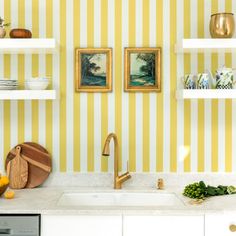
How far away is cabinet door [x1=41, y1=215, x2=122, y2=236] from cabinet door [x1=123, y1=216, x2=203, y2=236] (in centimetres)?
5

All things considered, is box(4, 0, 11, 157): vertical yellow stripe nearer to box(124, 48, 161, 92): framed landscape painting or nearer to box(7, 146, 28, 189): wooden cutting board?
box(7, 146, 28, 189): wooden cutting board

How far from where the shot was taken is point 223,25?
2.86 m

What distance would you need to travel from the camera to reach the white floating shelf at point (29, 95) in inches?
114

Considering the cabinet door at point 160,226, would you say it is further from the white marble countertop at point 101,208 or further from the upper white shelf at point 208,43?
the upper white shelf at point 208,43

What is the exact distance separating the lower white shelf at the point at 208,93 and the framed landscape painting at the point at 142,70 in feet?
0.99

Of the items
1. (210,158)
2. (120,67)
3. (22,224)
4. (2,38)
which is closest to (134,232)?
(22,224)

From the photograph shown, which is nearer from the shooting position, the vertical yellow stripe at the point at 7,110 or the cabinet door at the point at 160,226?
the cabinet door at the point at 160,226

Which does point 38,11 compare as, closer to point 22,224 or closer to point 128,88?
point 128,88

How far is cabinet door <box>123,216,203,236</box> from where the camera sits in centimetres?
247

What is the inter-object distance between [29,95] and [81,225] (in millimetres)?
882

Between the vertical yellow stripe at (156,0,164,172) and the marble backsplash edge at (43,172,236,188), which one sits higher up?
the vertical yellow stripe at (156,0,164,172)

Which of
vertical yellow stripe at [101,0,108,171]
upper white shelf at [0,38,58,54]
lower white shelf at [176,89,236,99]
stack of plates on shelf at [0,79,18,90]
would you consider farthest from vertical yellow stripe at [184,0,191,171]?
stack of plates on shelf at [0,79,18,90]

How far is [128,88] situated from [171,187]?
70 centimetres

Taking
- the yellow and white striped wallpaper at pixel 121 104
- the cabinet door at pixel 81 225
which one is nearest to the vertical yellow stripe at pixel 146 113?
the yellow and white striped wallpaper at pixel 121 104
